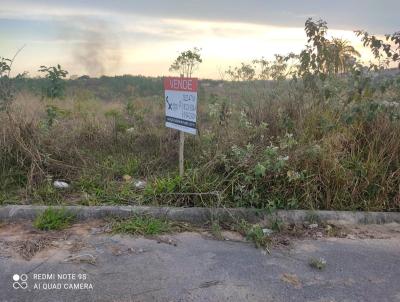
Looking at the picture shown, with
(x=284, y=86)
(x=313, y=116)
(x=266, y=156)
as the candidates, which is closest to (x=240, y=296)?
(x=266, y=156)

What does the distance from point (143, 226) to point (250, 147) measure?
53.2 inches

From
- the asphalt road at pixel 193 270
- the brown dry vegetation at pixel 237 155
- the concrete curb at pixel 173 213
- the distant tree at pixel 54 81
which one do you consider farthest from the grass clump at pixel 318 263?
the distant tree at pixel 54 81

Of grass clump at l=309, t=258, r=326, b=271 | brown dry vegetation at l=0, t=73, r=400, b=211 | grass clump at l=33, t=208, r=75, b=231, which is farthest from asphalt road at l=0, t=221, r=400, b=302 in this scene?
brown dry vegetation at l=0, t=73, r=400, b=211

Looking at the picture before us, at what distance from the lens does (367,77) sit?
4695mm

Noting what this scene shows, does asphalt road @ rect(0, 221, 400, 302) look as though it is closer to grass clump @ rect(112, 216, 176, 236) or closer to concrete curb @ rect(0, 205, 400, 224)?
grass clump @ rect(112, 216, 176, 236)

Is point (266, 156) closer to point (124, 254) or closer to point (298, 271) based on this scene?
point (298, 271)

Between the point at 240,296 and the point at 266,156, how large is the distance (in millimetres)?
1724

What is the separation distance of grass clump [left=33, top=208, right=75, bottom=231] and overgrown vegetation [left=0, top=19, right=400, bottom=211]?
284 mm

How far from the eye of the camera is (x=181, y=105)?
4.53 meters

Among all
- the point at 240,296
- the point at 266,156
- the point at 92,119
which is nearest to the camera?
the point at 240,296

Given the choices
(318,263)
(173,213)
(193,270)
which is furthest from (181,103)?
(318,263)

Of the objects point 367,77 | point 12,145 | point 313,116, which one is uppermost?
point 367,77

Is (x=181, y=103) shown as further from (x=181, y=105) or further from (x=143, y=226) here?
(x=143, y=226)

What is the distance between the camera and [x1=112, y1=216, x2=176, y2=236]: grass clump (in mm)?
3703
